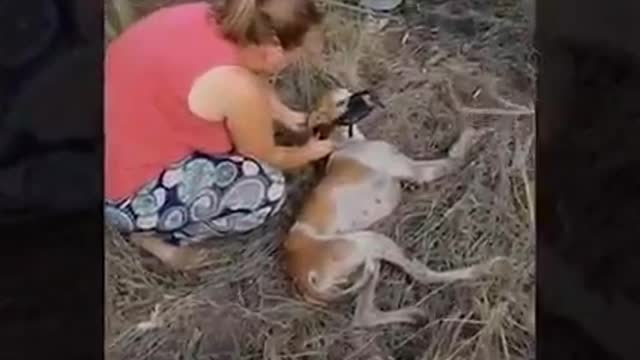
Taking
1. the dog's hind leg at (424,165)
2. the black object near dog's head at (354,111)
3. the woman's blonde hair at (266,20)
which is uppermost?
the woman's blonde hair at (266,20)

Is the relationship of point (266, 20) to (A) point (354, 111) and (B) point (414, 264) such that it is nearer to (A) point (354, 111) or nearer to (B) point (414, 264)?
(A) point (354, 111)

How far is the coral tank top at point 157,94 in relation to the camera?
230 cm

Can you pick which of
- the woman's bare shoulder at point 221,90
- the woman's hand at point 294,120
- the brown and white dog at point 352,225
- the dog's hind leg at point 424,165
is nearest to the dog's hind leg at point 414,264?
the brown and white dog at point 352,225

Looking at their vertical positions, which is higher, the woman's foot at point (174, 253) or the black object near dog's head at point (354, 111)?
the black object near dog's head at point (354, 111)

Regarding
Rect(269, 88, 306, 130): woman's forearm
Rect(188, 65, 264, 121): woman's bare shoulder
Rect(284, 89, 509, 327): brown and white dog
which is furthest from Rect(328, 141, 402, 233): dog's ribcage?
Rect(188, 65, 264, 121): woman's bare shoulder

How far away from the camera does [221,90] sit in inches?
91.7

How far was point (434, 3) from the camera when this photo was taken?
2369 mm
